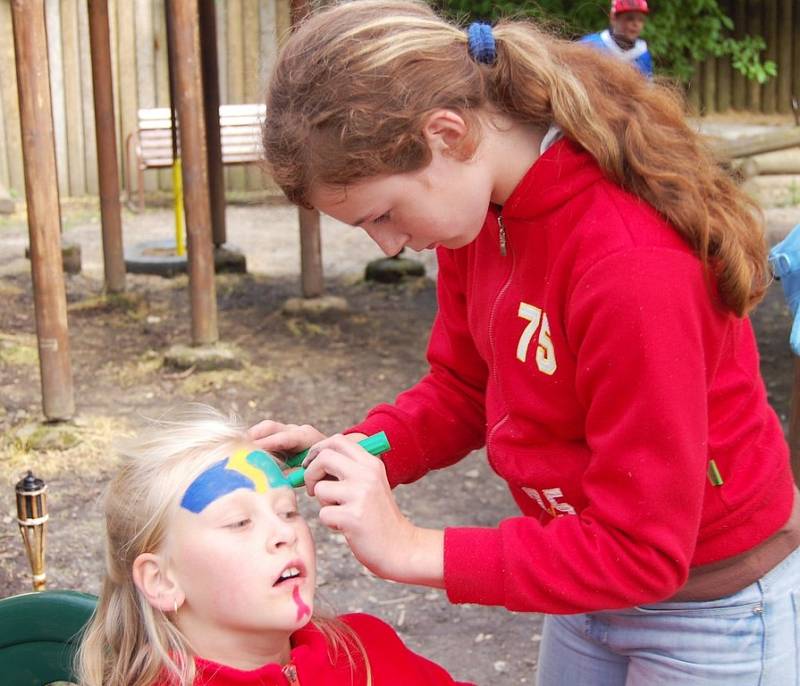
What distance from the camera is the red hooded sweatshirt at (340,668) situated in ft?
6.01

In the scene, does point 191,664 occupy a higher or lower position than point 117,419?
higher

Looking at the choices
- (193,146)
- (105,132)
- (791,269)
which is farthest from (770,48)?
(791,269)

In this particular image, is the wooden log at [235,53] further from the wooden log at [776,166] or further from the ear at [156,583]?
the ear at [156,583]

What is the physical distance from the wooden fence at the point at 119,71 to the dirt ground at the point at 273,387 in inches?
98.2

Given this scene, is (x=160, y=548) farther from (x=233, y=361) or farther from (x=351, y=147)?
(x=233, y=361)

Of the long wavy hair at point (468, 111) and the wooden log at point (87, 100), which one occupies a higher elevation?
the long wavy hair at point (468, 111)

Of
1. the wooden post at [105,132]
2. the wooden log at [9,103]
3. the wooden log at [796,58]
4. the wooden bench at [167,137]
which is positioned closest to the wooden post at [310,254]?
the wooden post at [105,132]

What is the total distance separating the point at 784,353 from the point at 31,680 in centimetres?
439

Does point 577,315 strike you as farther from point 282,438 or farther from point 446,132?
point 282,438

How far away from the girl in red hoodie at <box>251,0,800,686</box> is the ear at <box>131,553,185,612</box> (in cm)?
34

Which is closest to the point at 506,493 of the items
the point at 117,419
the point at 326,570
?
the point at 326,570

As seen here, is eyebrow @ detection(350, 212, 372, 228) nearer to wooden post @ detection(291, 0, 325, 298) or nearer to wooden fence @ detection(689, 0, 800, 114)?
wooden post @ detection(291, 0, 325, 298)

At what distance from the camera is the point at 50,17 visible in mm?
10547

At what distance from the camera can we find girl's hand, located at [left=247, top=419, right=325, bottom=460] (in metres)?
1.99
